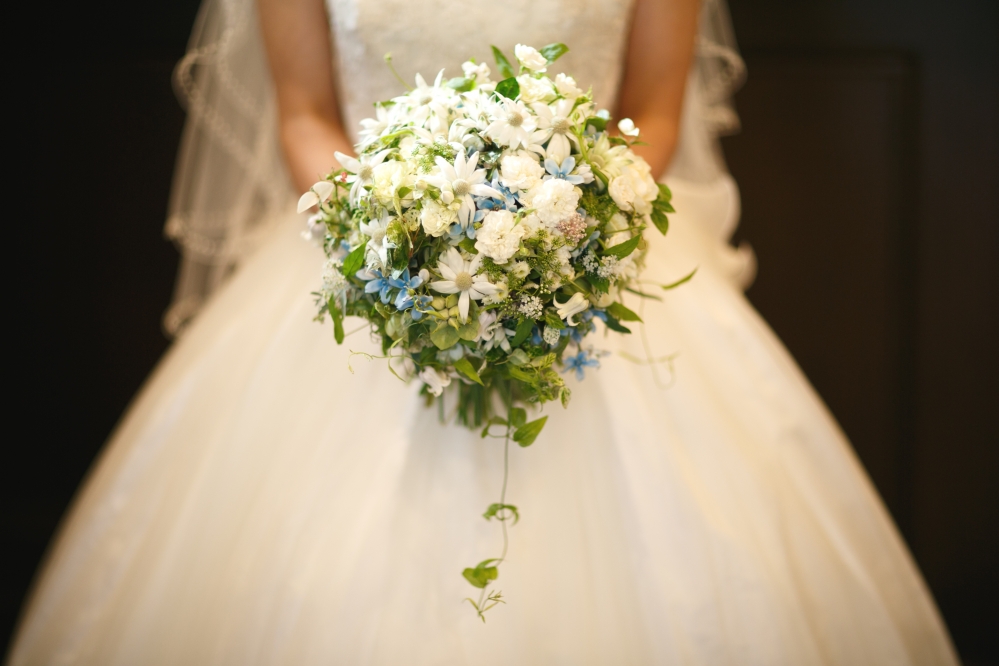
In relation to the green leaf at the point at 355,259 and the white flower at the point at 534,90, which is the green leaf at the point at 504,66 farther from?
the green leaf at the point at 355,259

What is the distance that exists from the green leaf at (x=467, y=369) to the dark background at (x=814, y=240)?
1.24 m

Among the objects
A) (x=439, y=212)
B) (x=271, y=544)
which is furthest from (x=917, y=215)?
(x=271, y=544)

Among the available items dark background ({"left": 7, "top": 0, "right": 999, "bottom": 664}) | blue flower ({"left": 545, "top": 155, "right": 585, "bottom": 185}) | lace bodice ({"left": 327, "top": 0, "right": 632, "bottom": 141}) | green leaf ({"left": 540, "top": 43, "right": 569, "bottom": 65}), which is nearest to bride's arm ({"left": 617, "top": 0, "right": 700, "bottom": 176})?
lace bodice ({"left": 327, "top": 0, "right": 632, "bottom": 141})

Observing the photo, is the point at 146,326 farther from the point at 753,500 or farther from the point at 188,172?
the point at 753,500

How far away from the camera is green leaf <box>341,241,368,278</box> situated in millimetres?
732

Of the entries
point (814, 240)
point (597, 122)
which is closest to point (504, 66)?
point (597, 122)

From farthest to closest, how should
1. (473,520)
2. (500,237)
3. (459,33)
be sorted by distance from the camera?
(459,33) → (473,520) → (500,237)

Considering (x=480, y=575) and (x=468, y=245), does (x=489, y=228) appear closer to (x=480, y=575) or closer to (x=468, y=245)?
(x=468, y=245)

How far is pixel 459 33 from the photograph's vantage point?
1.04m

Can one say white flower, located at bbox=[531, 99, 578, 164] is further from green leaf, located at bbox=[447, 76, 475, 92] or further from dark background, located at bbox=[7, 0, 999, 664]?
dark background, located at bbox=[7, 0, 999, 664]

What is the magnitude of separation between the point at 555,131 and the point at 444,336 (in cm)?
25

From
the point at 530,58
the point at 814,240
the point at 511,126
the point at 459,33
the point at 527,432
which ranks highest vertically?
the point at 814,240

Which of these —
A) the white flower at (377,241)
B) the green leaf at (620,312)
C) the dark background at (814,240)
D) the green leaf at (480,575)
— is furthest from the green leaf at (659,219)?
the dark background at (814,240)

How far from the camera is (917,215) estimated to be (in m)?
1.72
